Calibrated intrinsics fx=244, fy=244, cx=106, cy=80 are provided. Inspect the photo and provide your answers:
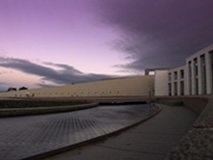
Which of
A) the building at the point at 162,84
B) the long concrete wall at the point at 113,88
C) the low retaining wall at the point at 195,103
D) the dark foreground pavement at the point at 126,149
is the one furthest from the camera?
the long concrete wall at the point at 113,88

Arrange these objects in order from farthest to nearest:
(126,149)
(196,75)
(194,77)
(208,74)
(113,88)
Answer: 1. (113,88)
2. (196,75)
3. (194,77)
4. (208,74)
5. (126,149)

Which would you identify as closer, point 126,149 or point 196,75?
point 126,149

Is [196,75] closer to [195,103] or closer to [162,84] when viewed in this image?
[162,84]

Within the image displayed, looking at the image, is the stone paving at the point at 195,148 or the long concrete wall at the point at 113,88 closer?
the stone paving at the point at 195,148

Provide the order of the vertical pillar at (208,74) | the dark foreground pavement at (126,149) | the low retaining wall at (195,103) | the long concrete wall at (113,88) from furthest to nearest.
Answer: the long concrete wall at (113,88) → the vertical pillar at (208,74) → the low retaining wall at (195,103) → the dark foreground pavement at (126,149)

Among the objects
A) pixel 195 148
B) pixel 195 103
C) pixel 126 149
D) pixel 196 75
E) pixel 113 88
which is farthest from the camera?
pixel 113 88

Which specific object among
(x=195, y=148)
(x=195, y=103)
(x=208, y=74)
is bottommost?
(x=195, y=148)

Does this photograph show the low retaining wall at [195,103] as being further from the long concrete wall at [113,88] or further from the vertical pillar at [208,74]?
the long concrete wall at [113,88]

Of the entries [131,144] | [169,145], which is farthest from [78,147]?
[169,145]

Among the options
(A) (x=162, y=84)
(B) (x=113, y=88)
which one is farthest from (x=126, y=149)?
(B) (x=113, y=88)

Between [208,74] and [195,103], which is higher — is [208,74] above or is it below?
above

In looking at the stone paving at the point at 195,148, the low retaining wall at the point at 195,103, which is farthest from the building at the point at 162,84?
the stone paving at the point at 195,148

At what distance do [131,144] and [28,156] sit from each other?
2566 mm

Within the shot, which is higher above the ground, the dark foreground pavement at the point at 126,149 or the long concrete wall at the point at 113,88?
the long concrete wall at the point at 113,88
